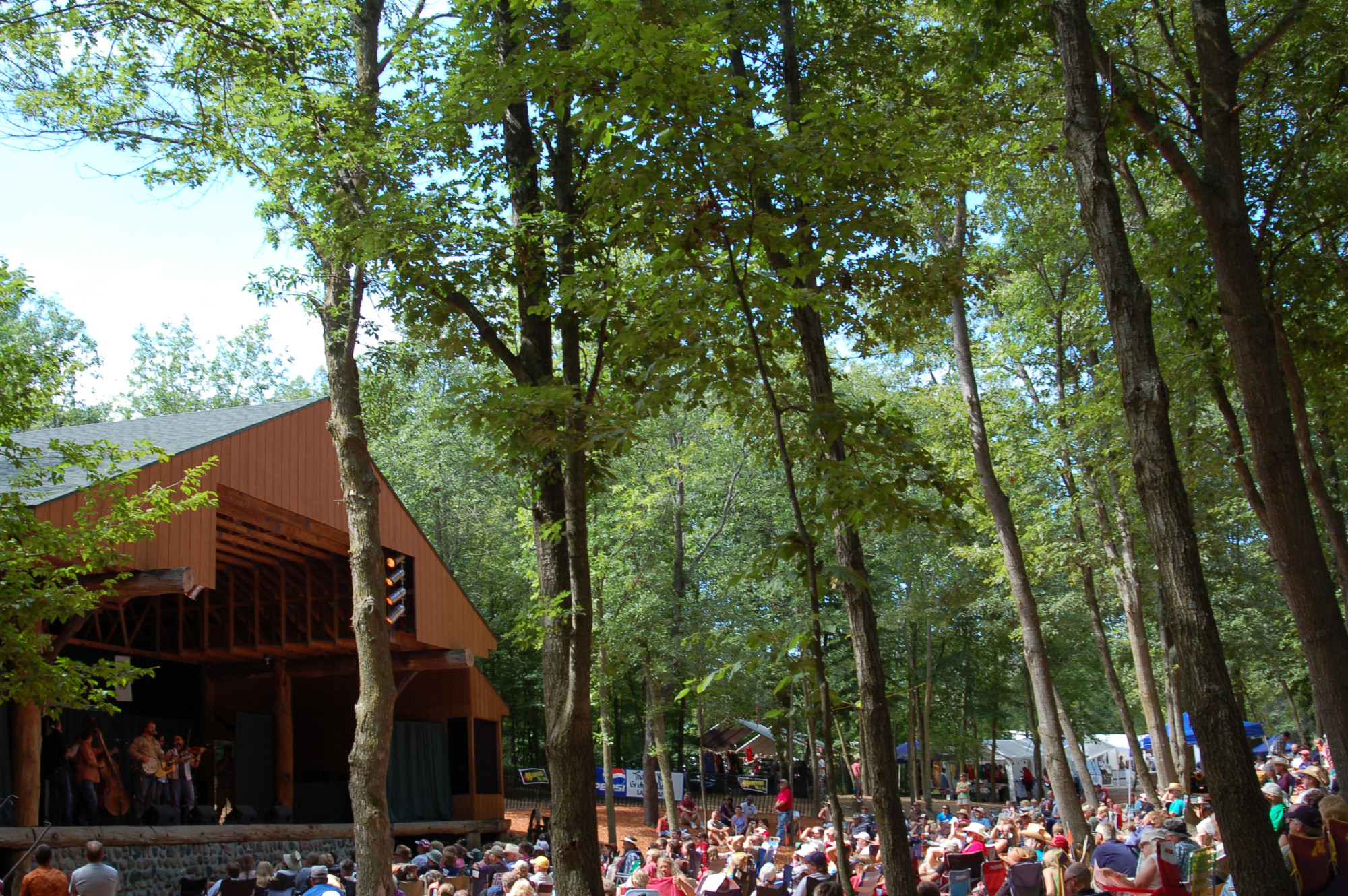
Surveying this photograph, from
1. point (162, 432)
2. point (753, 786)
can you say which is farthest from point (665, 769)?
point (162, 432)

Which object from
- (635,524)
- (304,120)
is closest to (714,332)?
(304,120)

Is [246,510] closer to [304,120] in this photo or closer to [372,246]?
[304,120]

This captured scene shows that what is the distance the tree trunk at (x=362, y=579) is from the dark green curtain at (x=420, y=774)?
11.0m

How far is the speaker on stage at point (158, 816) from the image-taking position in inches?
534

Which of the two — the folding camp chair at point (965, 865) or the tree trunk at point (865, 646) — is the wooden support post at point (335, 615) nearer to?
the folding camp chair at point (965, 865)

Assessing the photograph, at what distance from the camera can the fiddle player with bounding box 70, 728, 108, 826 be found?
40.7ft

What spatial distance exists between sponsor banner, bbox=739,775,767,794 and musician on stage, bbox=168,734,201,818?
18.8 metres

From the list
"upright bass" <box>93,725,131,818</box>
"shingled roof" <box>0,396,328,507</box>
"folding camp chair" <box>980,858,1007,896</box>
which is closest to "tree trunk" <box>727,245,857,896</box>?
"folding camp chair" <box>980,858,1007,896</box>

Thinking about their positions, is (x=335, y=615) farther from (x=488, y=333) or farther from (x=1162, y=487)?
(x=1162, y=487)

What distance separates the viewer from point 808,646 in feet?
12.4

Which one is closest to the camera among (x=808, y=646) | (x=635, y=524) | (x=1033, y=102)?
(x=808, y=646)

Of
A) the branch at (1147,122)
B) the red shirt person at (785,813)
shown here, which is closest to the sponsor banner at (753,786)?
the red shirt person at (785,813)

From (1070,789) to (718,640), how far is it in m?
7.28

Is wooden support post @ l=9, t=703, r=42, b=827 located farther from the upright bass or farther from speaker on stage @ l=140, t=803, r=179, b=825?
speaker on stage @ l=140, t=803, r=179, b=825
